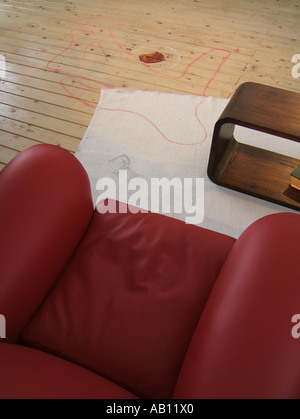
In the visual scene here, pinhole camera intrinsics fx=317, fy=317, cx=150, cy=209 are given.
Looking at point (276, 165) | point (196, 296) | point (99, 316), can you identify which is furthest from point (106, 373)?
point (276, 165)

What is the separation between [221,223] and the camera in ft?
4.72

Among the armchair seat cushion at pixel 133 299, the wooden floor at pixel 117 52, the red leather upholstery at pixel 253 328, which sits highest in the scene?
the wooden floor at pixel 117 52

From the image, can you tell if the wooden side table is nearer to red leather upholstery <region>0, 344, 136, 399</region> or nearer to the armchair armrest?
the armchair armrest

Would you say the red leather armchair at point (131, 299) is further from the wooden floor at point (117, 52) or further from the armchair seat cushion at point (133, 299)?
the wooden floor at point (117, 52)

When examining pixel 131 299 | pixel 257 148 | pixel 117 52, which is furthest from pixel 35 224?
pixel 117 52

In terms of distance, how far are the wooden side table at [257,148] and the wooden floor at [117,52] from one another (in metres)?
0.67

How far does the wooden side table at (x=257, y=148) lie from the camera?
1.20m

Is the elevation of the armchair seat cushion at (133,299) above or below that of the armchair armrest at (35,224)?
below

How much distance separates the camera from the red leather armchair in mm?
573

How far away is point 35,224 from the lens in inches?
30.1

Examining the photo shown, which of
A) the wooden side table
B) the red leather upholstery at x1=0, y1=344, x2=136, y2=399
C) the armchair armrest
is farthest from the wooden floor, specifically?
the red leather upholstery at x1=0, y1=344, x2=136, y2=399

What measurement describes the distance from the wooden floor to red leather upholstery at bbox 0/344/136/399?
1.29 m

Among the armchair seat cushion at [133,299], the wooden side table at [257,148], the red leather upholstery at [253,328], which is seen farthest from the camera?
the wooden side table at [257,148]

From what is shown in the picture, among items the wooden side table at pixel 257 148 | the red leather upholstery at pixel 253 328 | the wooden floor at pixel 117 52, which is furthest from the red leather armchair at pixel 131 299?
the wooden floor at pixel 117 52
